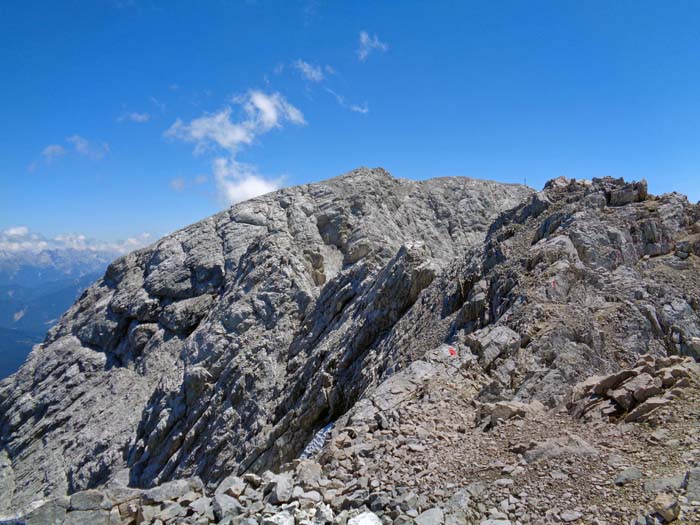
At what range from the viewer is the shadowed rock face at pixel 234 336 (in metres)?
27.4

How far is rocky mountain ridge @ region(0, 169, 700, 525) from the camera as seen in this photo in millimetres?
10172

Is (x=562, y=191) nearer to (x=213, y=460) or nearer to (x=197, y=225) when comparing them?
(x=213, y=460)

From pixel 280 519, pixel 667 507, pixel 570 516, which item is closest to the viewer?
pixel 667 507

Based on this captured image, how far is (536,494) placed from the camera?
27.1 ft

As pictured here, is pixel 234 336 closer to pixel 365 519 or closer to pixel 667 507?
pixel 365 519

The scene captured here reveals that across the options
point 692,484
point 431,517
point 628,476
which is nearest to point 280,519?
point 431,517

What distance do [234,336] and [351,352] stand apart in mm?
17366

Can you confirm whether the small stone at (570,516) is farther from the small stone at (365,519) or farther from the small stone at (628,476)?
the small stone at (365,519)

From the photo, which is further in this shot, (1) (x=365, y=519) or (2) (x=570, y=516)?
(1) (x=365, y=519)

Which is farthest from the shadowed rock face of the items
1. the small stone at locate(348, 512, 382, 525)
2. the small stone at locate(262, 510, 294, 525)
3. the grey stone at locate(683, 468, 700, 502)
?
the grey stone at locate(683, 468, 700, 502)

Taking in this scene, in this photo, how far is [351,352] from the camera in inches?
1026

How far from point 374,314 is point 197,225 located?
144 feet

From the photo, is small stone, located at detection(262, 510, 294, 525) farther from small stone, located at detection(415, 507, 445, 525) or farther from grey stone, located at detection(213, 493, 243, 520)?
small stone, located at detection(415, 507, 445, 525)

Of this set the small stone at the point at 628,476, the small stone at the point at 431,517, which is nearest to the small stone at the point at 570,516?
the small stone at the point at 628,476
